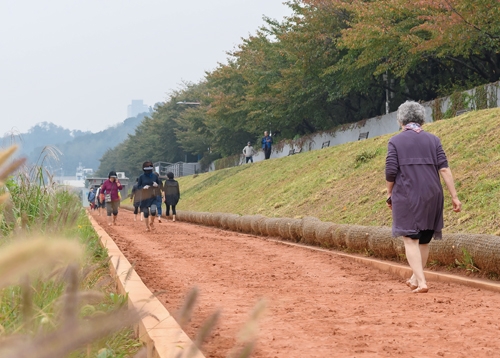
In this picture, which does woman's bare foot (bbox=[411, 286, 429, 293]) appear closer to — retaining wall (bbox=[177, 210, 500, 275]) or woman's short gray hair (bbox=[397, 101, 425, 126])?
retaining wall (bbox=[177, 210, 500, 275])

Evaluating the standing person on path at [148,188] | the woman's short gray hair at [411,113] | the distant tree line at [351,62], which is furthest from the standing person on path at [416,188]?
the distant tree line at [351,62]

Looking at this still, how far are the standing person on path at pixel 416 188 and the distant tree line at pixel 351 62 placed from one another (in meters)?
19.6

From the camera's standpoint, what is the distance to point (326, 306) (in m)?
7.64

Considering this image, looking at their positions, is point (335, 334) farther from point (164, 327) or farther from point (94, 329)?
point (94, 329)

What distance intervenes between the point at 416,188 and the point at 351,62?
31353mm

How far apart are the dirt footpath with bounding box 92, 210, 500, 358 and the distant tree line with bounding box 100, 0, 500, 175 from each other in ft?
60.2

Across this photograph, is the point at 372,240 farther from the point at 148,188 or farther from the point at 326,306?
the point at 148,188

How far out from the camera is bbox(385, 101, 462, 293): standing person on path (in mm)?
8477

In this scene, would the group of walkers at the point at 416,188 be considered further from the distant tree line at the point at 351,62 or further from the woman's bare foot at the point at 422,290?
the distant tree line at the point at 351,62

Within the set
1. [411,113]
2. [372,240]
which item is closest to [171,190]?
[372,240]

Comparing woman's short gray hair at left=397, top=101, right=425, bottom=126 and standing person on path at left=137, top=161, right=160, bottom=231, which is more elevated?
woman's short gray hair at left=397, top=101, right=425, bottom=126

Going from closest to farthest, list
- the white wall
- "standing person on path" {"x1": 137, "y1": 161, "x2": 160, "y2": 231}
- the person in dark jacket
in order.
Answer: "standing person on path" {"x1": 137, "y1": 161, "x2": 160, "y2": 231}
the person in dark jacket
the white wall

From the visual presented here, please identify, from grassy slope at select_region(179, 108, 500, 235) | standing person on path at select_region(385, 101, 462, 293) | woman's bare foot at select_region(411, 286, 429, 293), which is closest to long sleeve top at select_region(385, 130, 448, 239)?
standing person on path at select_region(385, 101, 462, 293)

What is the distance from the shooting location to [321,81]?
43.2 meters
